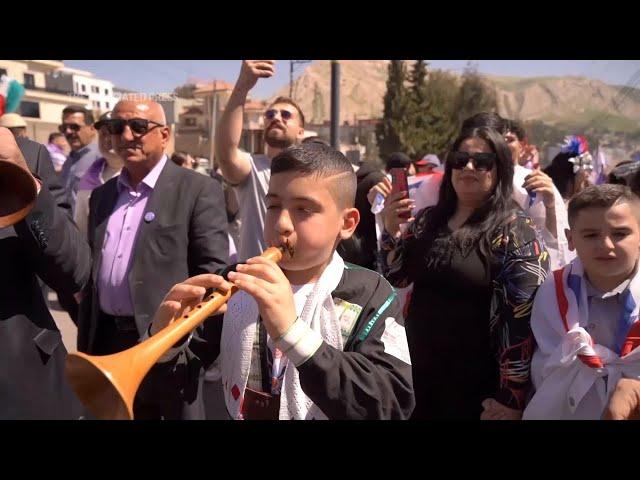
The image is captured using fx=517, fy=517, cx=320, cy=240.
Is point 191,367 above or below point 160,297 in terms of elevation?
above

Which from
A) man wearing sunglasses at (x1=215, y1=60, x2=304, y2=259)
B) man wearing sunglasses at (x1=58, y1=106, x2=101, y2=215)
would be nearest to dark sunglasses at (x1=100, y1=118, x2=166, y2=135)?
man wearing sunglasses at (x1=215, y1=60, x2=304, y2=259)

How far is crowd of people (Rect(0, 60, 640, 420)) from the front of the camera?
166 centimetres

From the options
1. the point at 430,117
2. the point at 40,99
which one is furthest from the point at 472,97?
the point at 40,99

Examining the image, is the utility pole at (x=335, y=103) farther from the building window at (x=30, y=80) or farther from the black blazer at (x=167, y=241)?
the building window at (x=30, y=80)

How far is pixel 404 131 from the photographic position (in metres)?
55.8

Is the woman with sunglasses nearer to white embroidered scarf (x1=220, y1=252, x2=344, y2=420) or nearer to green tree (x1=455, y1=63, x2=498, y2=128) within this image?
Result: white embroidered scarf (x1=220, y1=252, x2=344, y2=420)

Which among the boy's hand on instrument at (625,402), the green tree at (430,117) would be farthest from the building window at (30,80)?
the boy's hand on instrument at (625,402)

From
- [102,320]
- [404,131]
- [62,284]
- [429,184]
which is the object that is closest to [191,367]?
[62,284]

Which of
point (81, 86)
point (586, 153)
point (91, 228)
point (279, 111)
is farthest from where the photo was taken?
point (81, 86)

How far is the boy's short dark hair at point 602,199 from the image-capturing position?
223 centimetres

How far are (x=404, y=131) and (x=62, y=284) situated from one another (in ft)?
183

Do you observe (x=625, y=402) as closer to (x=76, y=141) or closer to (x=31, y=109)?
(x=76, y=141)

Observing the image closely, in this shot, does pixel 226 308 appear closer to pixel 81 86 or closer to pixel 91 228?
pixel 91 228

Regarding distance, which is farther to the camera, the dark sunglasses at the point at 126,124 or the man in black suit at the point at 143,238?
the dark sunglasses at the point at 126,124
